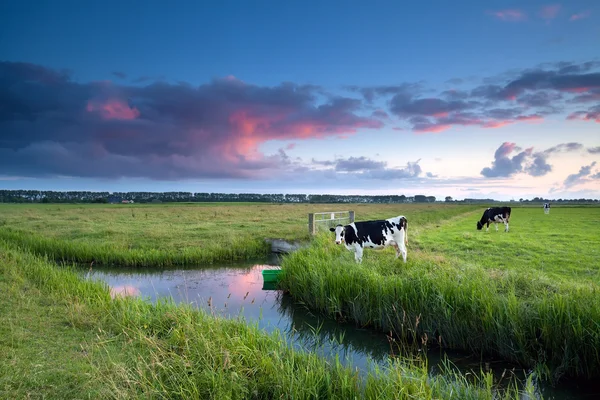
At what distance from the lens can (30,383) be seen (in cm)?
459

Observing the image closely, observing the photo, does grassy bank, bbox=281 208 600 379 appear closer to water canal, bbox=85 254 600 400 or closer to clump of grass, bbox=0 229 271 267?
water canal, bbox=85 254 600 400

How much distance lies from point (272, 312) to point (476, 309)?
567cm

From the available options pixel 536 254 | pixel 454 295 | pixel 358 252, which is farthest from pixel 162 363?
pixel 536 254

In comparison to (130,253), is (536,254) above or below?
above

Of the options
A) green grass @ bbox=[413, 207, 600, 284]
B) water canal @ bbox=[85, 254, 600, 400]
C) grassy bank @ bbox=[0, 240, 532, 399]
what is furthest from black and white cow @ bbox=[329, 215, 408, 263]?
grassy bank @ bbox=[0, 240, 532, 399]

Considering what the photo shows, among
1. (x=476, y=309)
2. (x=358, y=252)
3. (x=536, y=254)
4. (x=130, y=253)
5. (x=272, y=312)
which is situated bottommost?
(x=272, y=312)

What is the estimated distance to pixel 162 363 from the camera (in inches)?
192

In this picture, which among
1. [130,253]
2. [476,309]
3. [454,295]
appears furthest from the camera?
[130,253]

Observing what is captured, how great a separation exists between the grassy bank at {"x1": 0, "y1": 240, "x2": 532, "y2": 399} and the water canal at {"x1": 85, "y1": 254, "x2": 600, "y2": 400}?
0.50m

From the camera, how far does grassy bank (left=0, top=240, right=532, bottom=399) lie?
4.29 meters

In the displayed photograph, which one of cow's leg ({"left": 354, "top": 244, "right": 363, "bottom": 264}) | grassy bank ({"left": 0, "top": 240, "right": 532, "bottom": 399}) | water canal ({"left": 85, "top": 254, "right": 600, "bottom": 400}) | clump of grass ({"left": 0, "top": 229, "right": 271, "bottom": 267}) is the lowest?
water canal ({"left": 85, "top": 254, "right": 600, "bottom": 400})

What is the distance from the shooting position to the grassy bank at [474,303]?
6.00m

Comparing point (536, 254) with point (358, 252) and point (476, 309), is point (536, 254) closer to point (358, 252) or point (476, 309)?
point (358, 252)

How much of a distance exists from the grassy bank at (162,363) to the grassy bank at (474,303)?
3.53 feet
